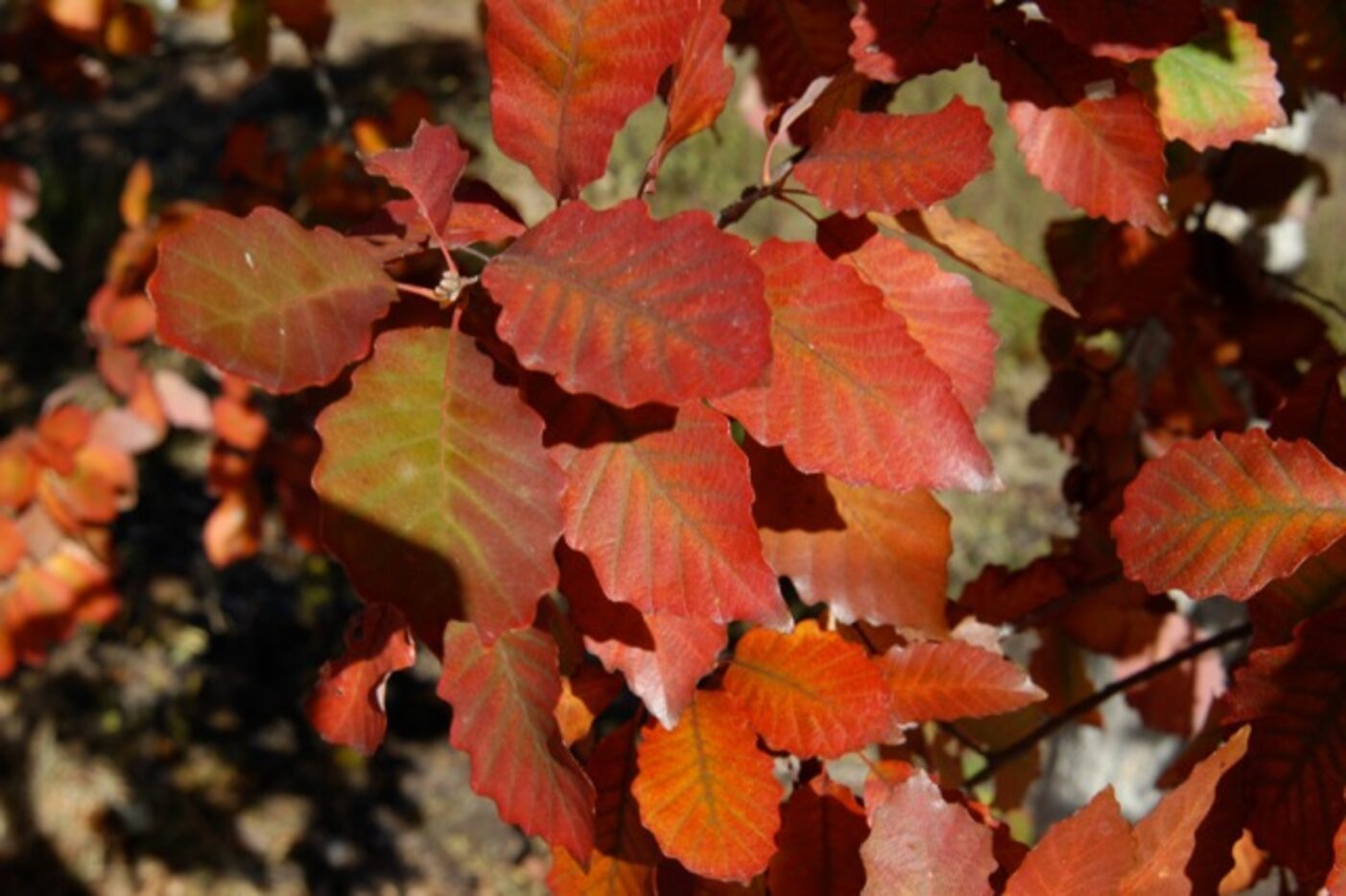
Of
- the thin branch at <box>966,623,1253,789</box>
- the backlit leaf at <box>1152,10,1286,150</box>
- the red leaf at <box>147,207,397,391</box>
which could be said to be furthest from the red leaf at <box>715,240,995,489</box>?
the thin branch at <box>966,623,1253,789</box>

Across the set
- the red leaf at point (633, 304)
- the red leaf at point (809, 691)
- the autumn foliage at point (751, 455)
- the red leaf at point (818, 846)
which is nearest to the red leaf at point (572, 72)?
the autumn foliage at point (751, 455)

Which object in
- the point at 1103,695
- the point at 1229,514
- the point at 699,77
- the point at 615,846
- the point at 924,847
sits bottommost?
the point at 1103,695

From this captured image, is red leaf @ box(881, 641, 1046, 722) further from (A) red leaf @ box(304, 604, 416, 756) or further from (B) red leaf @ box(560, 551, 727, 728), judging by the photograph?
(A) red leaf @ box(304, 604, 416, 756)

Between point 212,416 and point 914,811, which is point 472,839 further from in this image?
point 914,811

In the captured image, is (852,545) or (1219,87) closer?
(852,545)

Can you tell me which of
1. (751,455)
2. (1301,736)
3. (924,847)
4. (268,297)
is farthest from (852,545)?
(268,297)

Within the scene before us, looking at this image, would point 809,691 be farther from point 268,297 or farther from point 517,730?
point 268,297
